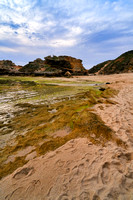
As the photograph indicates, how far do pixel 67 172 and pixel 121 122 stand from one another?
2.66m

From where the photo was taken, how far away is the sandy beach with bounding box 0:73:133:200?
148 centimetres

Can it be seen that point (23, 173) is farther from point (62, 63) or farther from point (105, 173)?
point (62, 63)

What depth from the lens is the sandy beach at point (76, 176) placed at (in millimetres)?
1478

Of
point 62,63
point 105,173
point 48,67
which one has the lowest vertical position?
point 105,173

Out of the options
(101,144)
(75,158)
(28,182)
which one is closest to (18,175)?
(28,182)

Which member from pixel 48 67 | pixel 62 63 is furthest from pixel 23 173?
pixel 62 63

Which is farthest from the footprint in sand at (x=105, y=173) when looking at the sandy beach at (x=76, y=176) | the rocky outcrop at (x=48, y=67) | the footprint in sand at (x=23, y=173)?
the rocky outcrop at (x=48, y=67)

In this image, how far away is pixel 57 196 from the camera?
1453 mm

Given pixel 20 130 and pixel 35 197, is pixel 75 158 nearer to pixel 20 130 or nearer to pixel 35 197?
pixel 35 197

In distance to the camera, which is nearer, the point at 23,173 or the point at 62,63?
the point at 23,173

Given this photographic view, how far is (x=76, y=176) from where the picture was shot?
174 centimetres

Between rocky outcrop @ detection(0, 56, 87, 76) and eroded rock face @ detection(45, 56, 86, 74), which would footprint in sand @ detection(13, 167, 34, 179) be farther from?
eroded rock face @ detection(45, 56, 86, 74)

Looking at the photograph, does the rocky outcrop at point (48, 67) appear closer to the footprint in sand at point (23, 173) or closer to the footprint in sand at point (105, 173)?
the footprint in sand at point (23, 173)

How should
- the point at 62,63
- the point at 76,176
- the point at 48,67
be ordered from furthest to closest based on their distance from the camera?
1. the point at 62,63
2. the point at 48,67
3. the point at 76,176
